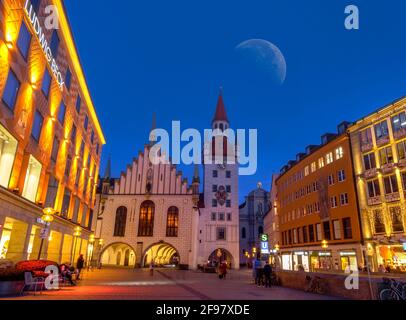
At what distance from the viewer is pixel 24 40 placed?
17.4 metres

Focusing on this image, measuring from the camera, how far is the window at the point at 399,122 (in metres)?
28.7

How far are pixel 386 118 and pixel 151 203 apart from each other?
123 ft

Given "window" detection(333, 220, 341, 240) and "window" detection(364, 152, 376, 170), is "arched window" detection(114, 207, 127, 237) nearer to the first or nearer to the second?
"window" detection(333, 220, 341, 240)

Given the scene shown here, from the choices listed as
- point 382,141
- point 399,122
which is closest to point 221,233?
point 382,141

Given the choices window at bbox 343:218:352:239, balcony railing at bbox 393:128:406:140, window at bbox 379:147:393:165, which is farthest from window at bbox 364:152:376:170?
window at bbox 343:218:352:239

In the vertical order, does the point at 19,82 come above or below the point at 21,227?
above

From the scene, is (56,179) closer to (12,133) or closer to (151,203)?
(12,133)

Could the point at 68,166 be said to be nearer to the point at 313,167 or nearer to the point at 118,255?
the point at 313,167

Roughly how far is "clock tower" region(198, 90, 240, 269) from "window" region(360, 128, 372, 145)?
3320 cm

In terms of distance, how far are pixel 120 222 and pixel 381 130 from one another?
4160cm

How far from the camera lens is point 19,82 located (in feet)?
56.3

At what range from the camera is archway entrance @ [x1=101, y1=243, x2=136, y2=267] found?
181 ft

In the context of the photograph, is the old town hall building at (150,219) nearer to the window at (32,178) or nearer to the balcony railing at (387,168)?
the window at (32,178)
